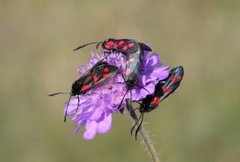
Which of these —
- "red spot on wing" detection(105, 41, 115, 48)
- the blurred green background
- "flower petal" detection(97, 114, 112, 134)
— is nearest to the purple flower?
"flower petal" detection(97, 114, 112, 134)

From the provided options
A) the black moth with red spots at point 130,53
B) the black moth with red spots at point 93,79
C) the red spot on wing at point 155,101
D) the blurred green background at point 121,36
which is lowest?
the blurred green background at point 121,36

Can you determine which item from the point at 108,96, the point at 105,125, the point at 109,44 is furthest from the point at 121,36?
the point at 105,125

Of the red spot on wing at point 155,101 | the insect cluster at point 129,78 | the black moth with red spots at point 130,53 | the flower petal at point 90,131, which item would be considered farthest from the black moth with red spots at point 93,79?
the red spot on wing at point 155,101

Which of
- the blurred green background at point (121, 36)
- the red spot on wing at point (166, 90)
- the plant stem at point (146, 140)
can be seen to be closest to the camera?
the plant stem at point (146, 140)

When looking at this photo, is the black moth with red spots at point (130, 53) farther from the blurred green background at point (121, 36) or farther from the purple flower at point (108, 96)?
the blurred green background at point (121, 36)

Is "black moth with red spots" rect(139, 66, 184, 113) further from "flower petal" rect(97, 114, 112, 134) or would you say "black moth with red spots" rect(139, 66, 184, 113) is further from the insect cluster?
"flower petal" rect(97, 114, 112, 134)
